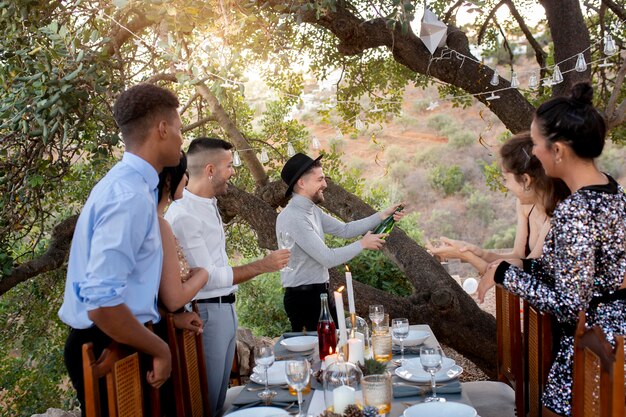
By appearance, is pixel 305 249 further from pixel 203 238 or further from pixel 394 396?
pixel 394 396

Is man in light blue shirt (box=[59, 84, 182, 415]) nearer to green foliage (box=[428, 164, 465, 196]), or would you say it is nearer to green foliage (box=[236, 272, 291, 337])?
green foliage (box=[236, 272, 291, 337])

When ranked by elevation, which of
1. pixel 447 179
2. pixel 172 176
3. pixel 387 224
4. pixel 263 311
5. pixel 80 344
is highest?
pixel 447 179

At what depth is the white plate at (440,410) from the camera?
7.08 feet

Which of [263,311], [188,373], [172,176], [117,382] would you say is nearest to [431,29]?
[172,176]

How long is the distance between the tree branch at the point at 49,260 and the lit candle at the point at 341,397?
9.41 ft

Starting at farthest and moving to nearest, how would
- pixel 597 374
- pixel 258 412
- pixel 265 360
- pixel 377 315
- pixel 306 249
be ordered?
pixel 306 249 → pixel 377 315 → pixel 265 360 → pixel 258 412 → pixel 597 374

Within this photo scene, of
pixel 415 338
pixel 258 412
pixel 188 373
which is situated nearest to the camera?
pixel 258 412

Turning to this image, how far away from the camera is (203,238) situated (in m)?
3.28

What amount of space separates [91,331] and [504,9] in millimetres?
6606

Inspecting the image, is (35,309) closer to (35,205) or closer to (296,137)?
(35,205)

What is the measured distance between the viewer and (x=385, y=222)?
4.21 meters

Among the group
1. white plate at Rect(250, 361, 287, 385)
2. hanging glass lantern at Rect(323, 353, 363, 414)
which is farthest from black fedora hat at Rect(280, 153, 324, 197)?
hanging glass lantern at Rect(323, 353, 363, 414)

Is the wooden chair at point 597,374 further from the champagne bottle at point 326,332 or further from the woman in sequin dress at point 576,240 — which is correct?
the champagne bottle at point 326,332

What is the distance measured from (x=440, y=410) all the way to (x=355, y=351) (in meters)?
0.52
